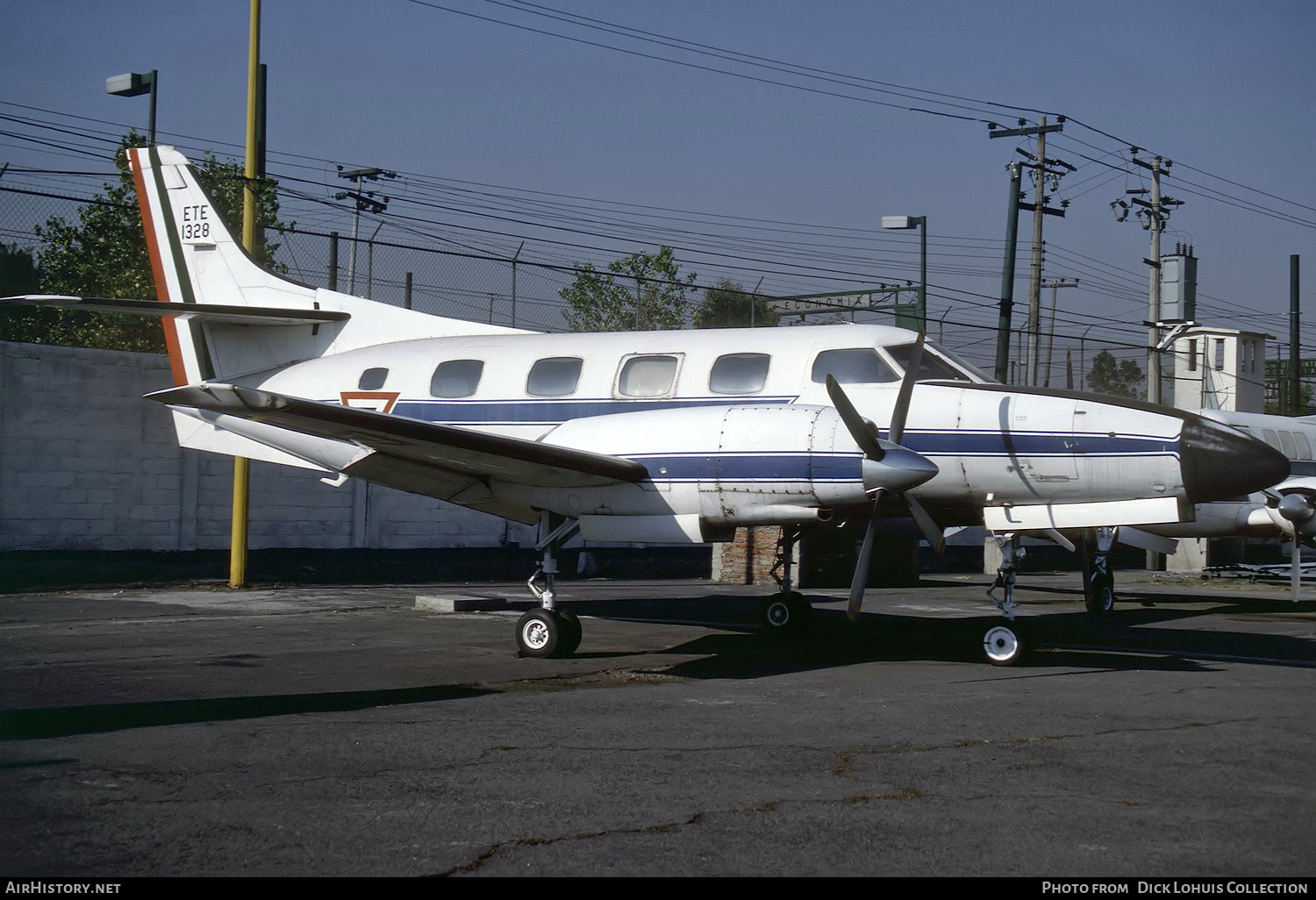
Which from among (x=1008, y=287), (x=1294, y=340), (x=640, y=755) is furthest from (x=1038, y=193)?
(x=640, y=755)

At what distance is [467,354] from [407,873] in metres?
10.2

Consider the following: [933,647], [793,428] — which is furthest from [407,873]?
[933,647]

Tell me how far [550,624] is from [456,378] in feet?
12.6

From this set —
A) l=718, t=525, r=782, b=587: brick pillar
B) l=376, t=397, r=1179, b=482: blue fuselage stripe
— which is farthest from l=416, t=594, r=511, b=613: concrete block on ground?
l=718, t=525, r=782, b=587: brick pillar

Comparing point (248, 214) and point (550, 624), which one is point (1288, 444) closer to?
point (550, 624)

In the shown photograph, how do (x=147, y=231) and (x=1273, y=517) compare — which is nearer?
(x=147, y=231)

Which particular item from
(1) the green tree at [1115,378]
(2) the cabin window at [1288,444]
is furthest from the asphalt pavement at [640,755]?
(1) the green tree at [1115,378]

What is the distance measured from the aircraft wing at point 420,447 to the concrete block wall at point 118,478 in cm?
860

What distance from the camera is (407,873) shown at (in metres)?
4.70

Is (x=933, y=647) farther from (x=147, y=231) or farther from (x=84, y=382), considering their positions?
(x=84, y=382)

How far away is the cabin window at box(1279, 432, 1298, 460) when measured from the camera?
27469mm

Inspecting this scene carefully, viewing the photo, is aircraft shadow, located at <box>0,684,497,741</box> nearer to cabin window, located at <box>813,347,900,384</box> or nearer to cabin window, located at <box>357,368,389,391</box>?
cabin window, located at <box>813,347,900,384</box>

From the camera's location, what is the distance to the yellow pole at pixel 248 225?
1883 centimetres

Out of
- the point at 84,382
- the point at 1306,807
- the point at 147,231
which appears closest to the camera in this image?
the point at 1306,807
